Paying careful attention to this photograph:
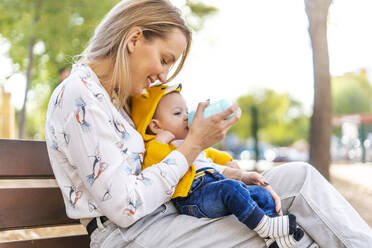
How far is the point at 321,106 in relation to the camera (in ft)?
23.6

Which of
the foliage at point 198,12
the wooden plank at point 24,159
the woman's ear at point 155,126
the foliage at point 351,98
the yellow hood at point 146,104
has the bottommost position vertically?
the foliage at point 351,98

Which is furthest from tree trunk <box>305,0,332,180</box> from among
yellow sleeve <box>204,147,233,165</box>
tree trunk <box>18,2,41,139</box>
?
tree trunk <box>18,2,41,139</box>

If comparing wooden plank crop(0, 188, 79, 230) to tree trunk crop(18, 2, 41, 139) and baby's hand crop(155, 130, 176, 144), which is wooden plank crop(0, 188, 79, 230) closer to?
baby's hand crop(155, 130, 176, 144)

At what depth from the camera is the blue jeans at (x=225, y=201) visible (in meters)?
1.82

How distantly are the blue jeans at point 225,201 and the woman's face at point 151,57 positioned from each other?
1.74 ft

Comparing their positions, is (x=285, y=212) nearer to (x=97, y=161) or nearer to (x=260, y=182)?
(x=260, y=182)

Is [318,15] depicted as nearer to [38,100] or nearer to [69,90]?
[69,90]

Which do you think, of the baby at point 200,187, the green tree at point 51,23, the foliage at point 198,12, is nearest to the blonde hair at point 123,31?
the baby at point 200,187

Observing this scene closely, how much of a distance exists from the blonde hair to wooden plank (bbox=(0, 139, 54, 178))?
51 cm

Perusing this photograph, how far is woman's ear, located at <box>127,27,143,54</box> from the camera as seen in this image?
1.98 meters

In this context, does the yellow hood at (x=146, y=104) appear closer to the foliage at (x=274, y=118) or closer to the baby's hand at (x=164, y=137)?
the baby's hand at (x=164, y=137)

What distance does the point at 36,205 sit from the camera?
216cm

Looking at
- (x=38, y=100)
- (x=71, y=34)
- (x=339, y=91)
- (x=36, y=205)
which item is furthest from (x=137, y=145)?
(x=339, y=91)

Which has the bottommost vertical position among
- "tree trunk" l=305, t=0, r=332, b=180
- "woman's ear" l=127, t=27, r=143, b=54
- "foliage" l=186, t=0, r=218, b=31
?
"tree trunk" l=305, t=0, r=332, b=180
